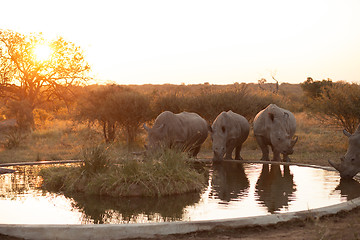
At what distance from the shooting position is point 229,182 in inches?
412

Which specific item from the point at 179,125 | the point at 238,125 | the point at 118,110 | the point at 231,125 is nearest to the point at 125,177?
the point at 179,125

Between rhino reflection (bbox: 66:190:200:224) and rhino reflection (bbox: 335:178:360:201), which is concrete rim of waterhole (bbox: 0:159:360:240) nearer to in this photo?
rhino reflection (bbox: 66:190:200:224)

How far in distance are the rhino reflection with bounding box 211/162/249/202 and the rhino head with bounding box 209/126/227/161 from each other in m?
0.28

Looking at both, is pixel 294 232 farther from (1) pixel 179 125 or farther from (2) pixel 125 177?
(1) pixel 179 125

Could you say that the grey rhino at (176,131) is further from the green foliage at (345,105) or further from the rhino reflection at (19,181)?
the green foliage at (345,105)

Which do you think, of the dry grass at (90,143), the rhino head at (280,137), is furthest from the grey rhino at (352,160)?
the dry grass at (90,143)

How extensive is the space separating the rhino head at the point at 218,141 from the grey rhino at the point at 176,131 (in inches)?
25.5

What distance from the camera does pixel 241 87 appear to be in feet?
82.5

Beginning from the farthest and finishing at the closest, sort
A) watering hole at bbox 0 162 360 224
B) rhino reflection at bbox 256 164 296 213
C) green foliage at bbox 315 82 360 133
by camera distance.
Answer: green foliage at bbox 315 82 360 133, rhino reflection at bbox 256 164 296 213, watering hole at bbox 0 162 360 224

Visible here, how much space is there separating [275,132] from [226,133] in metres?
1.48

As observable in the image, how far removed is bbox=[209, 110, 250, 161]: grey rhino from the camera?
555 inches

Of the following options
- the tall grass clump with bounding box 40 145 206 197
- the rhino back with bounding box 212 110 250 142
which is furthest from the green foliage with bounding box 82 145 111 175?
the rhino back with bounding box 212 110 250 142

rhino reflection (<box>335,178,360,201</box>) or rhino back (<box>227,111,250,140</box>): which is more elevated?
rhino back (<box>227,111,250,140</box>)

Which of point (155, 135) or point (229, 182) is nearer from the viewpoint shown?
point (229, 182)
